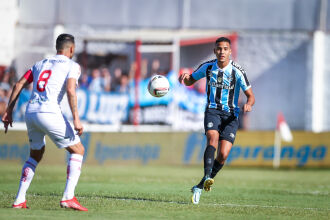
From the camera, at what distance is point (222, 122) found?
11.3m

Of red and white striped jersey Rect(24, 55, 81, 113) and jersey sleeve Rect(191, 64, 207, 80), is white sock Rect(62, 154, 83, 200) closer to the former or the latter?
red and white striped jersey Rect(24, 55, 81, 113)

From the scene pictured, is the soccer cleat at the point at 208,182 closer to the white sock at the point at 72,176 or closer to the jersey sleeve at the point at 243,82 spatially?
the jersey sleeve at the point at 243,82

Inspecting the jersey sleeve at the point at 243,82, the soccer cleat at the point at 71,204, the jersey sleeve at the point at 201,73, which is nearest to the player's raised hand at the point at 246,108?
the jersey sleeve at the point at 243,82

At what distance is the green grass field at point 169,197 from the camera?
9.20 meters

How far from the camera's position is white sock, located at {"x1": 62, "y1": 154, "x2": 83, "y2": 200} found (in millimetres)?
Answer: 9109

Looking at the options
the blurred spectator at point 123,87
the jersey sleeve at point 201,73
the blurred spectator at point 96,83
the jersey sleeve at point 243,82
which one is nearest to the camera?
the jersey sleeve at point 243,82

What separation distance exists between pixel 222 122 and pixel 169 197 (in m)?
1.53

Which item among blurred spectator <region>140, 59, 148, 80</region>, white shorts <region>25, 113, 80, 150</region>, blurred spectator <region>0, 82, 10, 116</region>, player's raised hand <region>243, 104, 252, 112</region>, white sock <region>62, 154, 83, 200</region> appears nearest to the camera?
white shorts <region>25, 113, 80, 150</region>

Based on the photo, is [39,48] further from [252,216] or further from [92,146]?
[252,216]

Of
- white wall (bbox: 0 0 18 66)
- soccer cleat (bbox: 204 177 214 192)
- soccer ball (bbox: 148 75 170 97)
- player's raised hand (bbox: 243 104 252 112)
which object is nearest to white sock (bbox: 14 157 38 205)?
soccer cleat (bbox: 204 177 214 192)

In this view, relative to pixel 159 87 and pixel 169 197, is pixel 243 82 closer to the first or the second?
pixel 159 87

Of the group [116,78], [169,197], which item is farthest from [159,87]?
[116,78]

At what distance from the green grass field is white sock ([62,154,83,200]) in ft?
0.77

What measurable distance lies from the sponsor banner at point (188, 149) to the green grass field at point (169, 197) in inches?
134
